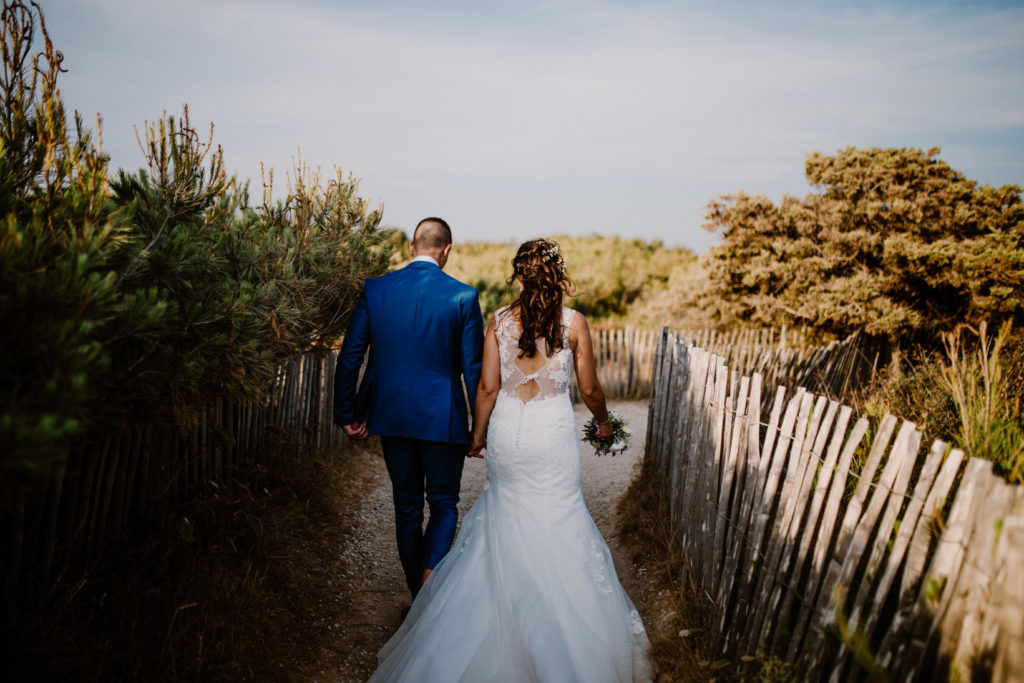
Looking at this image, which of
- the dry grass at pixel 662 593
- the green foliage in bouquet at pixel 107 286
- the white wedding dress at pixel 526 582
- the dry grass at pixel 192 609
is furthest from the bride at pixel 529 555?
the green foliage in bouquet at pixel 107 286

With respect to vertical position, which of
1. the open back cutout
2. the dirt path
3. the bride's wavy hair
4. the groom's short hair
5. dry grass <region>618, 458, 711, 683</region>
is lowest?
the dirt path

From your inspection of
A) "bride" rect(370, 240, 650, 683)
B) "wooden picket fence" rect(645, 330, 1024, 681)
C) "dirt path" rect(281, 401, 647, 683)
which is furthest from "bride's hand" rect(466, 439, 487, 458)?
"wooden picket fence" rect(645, 330, 1024, 681)

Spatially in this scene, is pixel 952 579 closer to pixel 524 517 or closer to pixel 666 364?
pixel 524 517

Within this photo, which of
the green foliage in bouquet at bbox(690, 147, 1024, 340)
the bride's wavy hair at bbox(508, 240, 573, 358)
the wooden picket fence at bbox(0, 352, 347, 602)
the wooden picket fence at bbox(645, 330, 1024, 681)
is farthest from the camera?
the green foliage in bouquet at bbox(690, 147, 1024, 340)

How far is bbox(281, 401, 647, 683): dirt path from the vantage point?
3502 mm

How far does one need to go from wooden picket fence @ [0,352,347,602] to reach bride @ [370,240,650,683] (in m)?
1.44

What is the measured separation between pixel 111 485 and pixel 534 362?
2.22m

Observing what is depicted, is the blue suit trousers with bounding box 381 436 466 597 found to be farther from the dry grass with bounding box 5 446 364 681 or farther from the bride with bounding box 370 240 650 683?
the dry grass with bounding box 5 446 364 681

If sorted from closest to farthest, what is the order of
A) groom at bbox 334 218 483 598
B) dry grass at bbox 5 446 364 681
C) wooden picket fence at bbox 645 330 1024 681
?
wooden picket fence at bbox 645 330 1024 681, dry grass at bbox 5 446 364 681, groom at bbox 334 218 483 598

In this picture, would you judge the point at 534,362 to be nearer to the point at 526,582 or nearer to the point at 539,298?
the point at 539,298

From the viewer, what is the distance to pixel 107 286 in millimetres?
1887

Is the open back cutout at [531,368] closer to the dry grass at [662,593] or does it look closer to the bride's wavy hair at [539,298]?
the bride's wavy hair at [539,298]

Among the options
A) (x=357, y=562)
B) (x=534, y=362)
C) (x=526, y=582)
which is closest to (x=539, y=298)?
(x=534, y=362)

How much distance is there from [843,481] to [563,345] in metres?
1.52
